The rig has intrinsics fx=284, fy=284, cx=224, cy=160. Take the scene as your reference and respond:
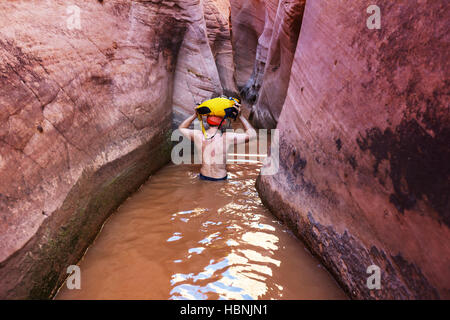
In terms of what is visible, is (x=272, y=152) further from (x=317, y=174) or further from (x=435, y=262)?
(x=435, y=262)

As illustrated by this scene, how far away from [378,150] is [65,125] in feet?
8.26

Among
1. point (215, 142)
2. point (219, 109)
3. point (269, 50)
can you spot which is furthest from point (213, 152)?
point (269, 50)

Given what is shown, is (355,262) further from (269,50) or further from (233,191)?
(269,50)

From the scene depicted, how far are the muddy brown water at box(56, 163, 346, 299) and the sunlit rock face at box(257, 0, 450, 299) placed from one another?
274 mm

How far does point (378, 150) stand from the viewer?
1.91 metres

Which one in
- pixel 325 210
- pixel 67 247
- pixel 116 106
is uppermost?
pixel 116 106

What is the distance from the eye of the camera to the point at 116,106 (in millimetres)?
3365

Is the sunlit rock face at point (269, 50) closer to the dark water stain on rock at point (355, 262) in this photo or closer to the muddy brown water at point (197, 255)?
the muddy brown water at point (197, 255)

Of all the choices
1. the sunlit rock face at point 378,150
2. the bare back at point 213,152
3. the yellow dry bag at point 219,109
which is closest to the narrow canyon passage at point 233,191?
the sunlit rock face at point 378,150

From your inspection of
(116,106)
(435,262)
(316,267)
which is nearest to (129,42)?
(116,106)

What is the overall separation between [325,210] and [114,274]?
1.84 m

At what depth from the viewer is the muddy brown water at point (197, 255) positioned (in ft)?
7.10
